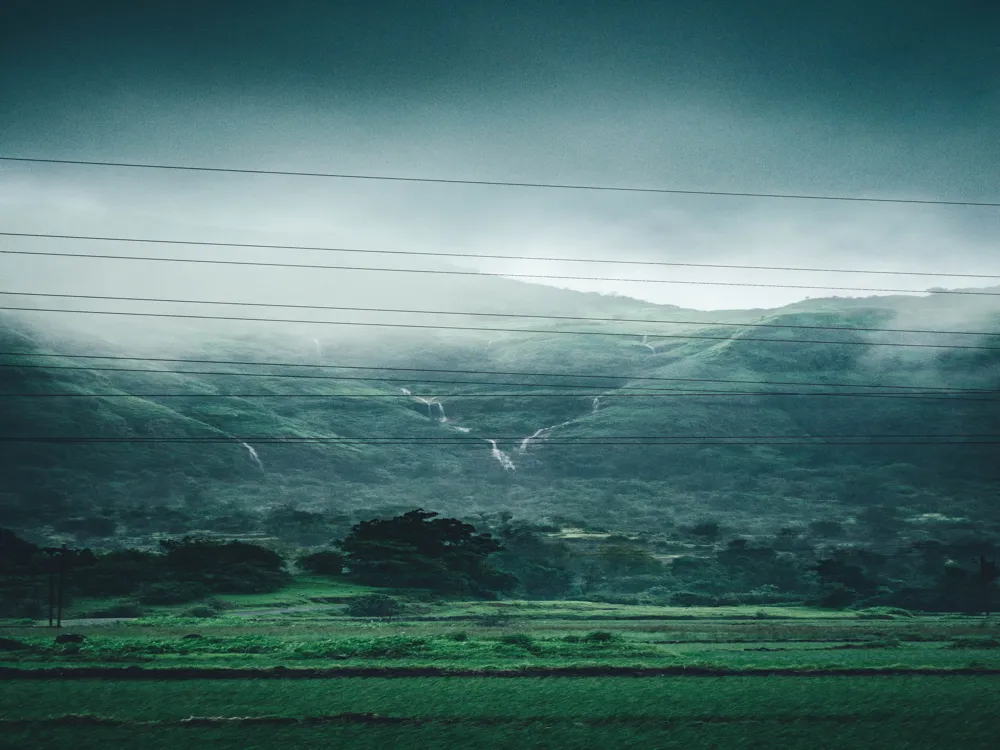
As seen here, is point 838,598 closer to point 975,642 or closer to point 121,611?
point 975,642

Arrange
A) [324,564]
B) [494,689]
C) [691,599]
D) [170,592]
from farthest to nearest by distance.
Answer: [691,599] < [324,564] < [170,592] < [494,689]

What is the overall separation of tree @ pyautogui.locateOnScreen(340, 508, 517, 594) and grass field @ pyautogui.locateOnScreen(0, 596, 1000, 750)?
99.5ft

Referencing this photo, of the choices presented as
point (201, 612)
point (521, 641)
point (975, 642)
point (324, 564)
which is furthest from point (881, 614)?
point (201, 612)

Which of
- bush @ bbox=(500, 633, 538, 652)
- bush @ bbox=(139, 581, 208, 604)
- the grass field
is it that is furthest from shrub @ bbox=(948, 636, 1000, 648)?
bush @ bbox=(139, 581, 208, 604)

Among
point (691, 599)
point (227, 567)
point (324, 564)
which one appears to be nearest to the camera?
point (227, 567)

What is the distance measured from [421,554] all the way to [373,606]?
1291cm

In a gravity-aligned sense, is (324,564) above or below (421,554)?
below

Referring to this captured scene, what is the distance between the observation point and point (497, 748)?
33250 millimetres

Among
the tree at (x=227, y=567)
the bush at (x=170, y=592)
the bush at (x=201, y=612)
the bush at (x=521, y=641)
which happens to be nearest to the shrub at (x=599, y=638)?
the bush at (x=521, y=641)

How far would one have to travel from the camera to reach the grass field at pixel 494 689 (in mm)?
34969

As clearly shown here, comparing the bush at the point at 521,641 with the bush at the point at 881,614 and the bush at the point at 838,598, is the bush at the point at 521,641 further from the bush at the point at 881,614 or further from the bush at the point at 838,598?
the bush at the point at 838,598

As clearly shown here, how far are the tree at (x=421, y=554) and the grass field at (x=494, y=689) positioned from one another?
99.5 ft

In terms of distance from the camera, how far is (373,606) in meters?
87.9

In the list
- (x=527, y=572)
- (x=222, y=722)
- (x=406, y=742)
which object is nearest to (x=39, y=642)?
(x=222, y=722)
